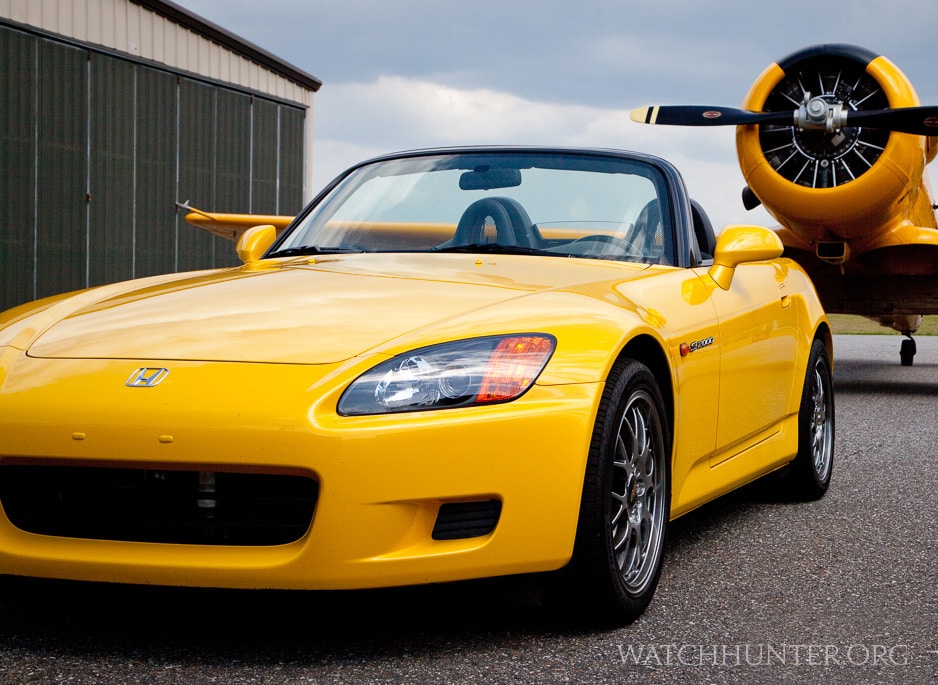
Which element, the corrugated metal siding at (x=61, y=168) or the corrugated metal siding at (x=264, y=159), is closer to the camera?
the corrugated metal siding at (x=61, y=168)

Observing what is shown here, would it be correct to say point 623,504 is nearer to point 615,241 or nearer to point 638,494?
point 638,494

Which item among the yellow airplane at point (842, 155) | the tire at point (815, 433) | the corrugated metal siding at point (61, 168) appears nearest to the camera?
the tire at point (815, 433)

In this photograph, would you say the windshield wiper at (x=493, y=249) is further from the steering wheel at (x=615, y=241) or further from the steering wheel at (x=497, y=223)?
the steering wheel at (x=615, y=241)

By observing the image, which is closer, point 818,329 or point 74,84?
point 818,329

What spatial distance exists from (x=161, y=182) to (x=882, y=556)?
1584cm

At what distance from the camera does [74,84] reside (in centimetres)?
1639

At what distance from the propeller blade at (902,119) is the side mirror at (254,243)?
8634 mm

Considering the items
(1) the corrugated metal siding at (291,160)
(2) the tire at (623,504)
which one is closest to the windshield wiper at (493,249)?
(2) the tire at (623,504)

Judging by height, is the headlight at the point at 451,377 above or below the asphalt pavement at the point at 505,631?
above

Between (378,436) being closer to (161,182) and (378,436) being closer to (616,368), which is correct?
(616,368)

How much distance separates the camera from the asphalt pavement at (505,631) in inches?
104

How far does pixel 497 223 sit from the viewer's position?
4.16m

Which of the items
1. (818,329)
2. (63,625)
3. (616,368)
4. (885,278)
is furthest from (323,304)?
(885,278)

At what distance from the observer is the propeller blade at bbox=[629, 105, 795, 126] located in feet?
40.8
